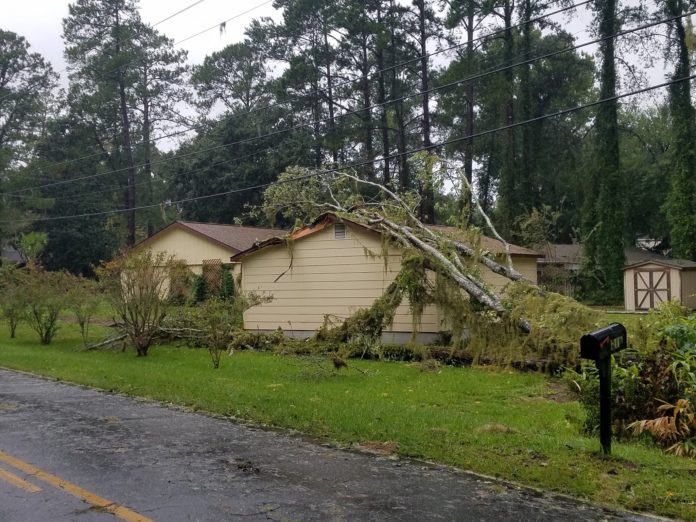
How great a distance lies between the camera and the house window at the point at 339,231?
17531mm

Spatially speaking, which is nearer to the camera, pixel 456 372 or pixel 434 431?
pixel 434 431

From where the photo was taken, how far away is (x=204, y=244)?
95.5 ft

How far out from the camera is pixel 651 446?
6.98 metres

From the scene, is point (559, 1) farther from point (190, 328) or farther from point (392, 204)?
point (190, 328)

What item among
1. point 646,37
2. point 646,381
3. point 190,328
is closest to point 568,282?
point 646,37

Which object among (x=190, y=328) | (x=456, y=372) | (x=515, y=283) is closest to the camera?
(x=456, y=372)

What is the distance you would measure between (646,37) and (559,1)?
4.98 meters

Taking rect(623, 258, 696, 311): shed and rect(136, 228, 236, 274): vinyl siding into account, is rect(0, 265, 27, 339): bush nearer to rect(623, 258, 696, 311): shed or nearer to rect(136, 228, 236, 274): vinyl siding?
rect(136, 228, 236, 274): vinyl siding

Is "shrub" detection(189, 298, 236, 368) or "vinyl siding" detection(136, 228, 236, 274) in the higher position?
"vinyl siding" detection(136, 228, 236, 274)

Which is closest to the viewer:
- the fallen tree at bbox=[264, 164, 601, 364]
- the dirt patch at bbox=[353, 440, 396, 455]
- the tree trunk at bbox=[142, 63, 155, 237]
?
the dirt patch at bbox=[353, 440, 396, 455]

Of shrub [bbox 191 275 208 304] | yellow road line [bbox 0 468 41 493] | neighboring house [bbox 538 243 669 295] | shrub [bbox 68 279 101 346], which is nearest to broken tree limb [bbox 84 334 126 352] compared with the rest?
shrub [bbox 68 279 101 346]

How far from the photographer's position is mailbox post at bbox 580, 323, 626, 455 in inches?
229

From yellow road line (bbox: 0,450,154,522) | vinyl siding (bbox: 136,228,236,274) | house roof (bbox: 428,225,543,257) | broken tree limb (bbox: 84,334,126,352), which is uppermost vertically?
vinyl siding (bbox: 136,228,236,274)

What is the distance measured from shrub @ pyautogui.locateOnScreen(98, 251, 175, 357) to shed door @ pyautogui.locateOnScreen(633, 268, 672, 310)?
23.1 metres
